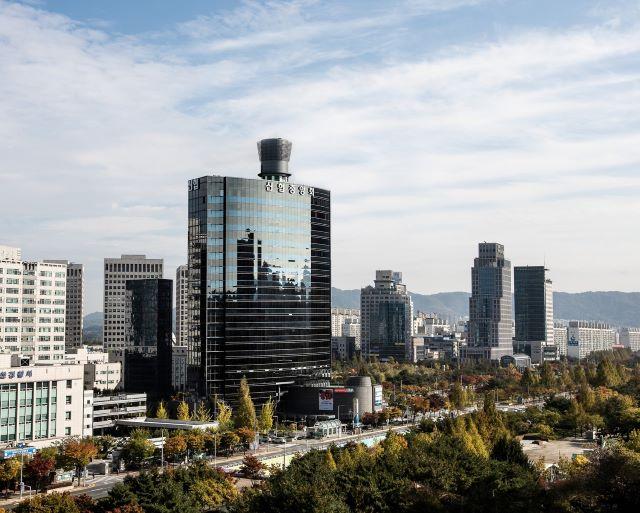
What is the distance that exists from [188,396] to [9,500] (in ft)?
238

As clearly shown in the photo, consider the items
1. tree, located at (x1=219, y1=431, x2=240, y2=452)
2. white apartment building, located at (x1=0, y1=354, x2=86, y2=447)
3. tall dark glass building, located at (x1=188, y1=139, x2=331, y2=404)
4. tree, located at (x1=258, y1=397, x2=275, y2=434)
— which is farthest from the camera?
tall dark glass building, located at (x1=188, y1=139, x2=331, y2=404)

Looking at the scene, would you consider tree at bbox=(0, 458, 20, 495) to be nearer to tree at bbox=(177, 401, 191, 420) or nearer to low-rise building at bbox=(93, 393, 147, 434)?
tree at bbox=(177, 401, 191, 420)

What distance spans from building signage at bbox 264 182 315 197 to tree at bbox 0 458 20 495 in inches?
3539

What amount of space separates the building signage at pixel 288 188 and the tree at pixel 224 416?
4700 centimetres

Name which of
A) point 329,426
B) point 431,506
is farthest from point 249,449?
point 431,506

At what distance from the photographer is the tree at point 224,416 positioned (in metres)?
157

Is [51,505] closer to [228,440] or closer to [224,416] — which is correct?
[228,440]

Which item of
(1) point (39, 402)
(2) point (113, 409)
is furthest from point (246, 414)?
(1) point (39, 402)

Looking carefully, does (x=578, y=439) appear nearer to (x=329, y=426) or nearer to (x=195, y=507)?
(x=329, y=426)

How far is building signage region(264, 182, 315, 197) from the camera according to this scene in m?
183

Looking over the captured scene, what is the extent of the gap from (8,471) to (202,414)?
60.4 meters

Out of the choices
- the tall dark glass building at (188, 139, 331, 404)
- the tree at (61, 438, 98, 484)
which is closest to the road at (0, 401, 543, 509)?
the tree at (61, 438, 98, 484)

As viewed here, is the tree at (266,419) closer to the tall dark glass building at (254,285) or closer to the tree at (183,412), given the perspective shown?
the tall dark glass building at (254,285)

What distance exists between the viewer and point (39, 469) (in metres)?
106
